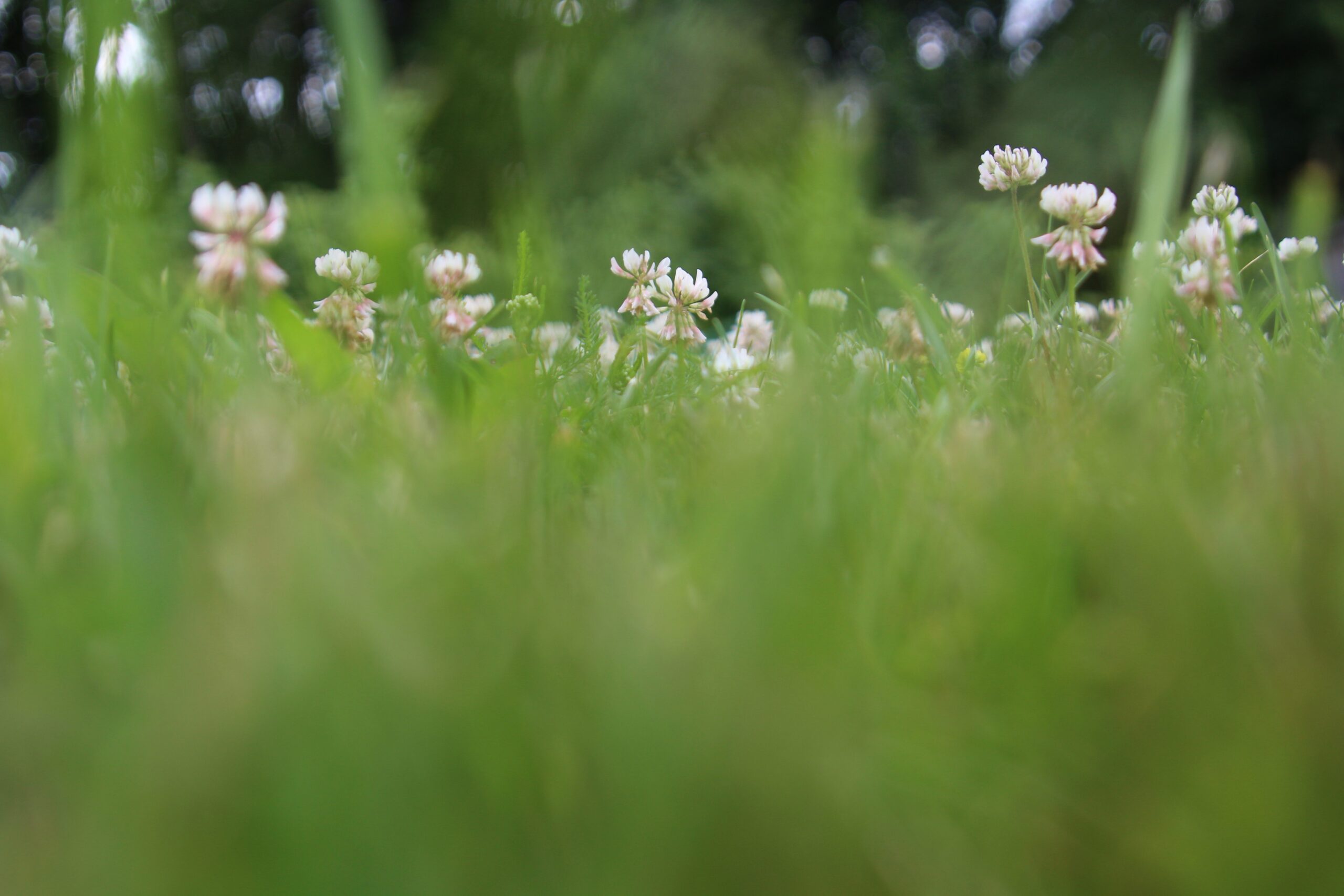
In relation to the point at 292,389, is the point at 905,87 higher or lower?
higher

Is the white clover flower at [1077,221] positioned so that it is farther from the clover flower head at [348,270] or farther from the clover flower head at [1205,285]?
the clover flower head at [348,270]

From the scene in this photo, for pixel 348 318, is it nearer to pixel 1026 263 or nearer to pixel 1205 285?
pixel 1026 263

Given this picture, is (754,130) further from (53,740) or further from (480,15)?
(53,740)

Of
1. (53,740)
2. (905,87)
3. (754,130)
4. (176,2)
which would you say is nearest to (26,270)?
(53,740)

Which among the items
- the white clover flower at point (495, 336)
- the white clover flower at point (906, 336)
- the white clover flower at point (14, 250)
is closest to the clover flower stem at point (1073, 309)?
the white clover flower at point (906, 336)

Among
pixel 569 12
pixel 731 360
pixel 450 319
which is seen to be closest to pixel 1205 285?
pixel 731 360
